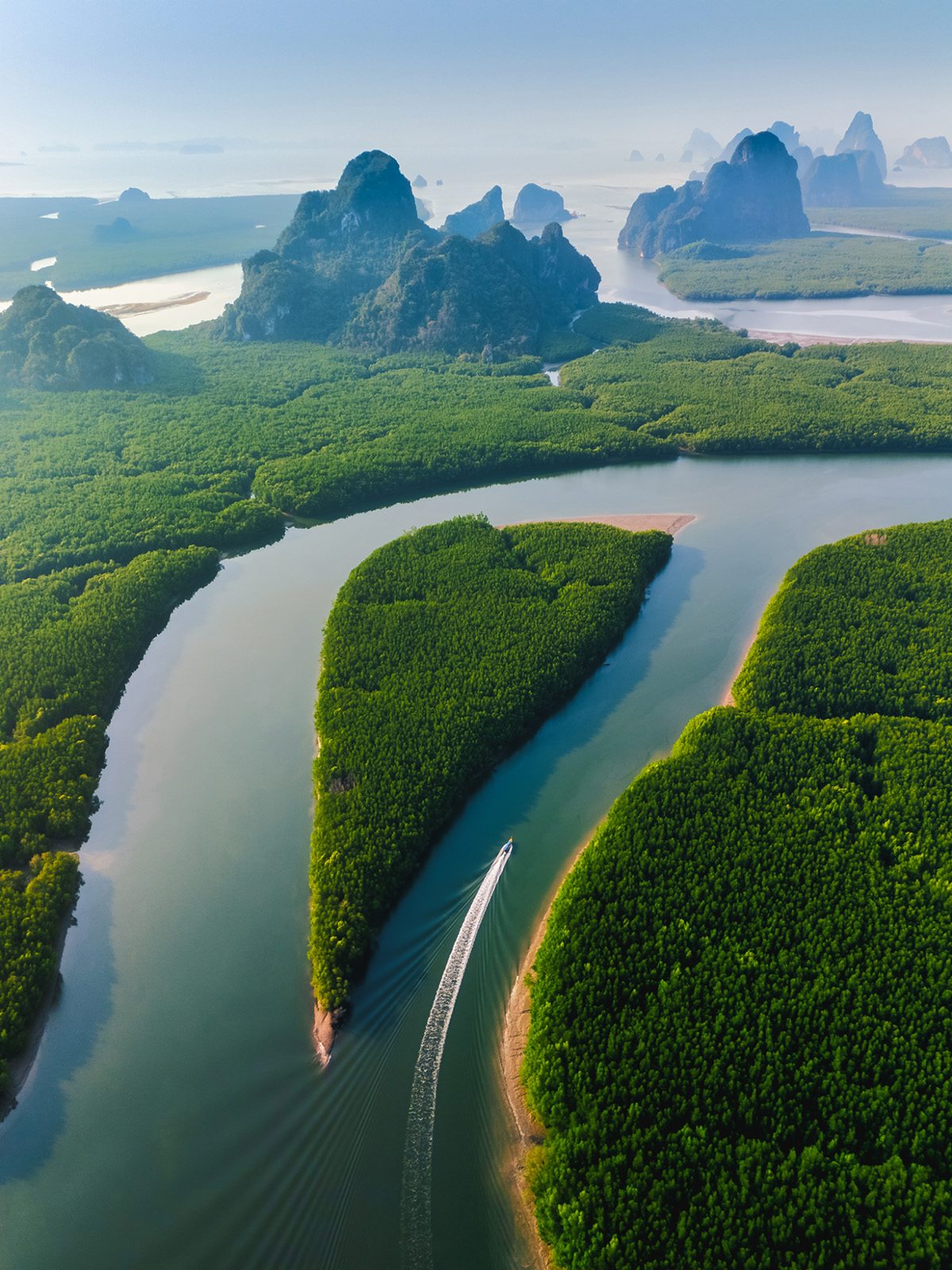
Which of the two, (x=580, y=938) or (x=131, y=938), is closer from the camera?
(x=580, y=938)

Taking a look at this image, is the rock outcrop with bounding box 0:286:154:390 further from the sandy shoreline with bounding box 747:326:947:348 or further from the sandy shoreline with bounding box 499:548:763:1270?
the sandy shoreline with bounding box 747:326:947:348

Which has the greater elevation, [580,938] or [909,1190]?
[580,938]

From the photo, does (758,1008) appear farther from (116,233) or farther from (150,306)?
(116,233)

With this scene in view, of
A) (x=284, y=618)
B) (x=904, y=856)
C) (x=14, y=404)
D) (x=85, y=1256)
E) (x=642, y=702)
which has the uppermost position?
(x=14, y=404)

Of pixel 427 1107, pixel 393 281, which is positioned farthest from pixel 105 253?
pixel 427 1107

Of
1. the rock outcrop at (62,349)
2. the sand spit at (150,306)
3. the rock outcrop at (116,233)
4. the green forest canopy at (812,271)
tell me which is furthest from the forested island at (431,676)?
the rock outcrop at (116,233)

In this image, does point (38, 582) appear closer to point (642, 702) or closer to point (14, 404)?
point (642, 702)

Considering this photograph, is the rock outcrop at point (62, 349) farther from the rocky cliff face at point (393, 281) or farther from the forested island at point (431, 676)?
the forested island at point (431, 676)

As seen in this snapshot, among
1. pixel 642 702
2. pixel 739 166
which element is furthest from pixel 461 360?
pixel 739 166
